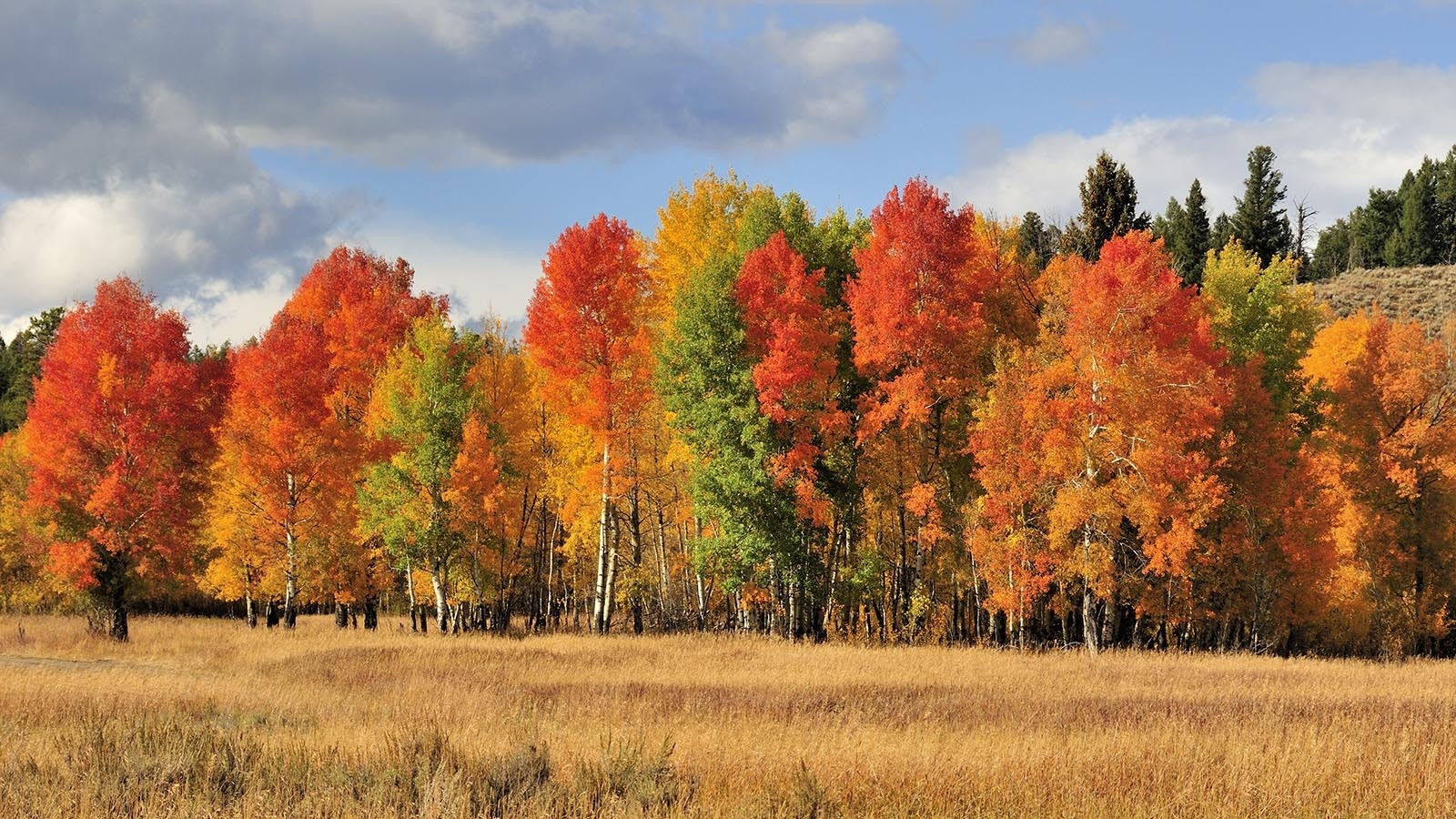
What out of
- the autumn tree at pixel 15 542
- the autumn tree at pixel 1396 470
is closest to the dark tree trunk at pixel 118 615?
the autumn tree at pixel 15 542

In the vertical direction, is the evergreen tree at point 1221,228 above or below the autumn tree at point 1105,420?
above

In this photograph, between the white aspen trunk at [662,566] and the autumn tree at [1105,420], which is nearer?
the autumn tree at [1105,420]

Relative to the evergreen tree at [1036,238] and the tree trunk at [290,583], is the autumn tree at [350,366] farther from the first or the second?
the evergreen tree at [1036,238]

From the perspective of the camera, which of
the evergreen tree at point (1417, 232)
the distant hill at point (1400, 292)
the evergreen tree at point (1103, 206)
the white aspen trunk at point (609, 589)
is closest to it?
the white aspen trunk at point (609, 589)

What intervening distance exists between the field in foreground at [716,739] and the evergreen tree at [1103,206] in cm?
2475

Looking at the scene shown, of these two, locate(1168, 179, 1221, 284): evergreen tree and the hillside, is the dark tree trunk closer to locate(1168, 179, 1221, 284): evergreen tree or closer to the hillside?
locate(1168, 179, 1221, 284): evergreen tree

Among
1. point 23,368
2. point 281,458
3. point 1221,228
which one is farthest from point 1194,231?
point 23,368

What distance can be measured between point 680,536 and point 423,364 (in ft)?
44.3

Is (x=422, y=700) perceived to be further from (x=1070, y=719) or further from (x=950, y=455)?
(x=950, y=455)

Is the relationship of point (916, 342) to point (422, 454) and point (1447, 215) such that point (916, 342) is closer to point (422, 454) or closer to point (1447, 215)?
point (422, 454)

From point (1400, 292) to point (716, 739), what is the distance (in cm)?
10257

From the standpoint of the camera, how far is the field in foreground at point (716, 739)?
1015 centimetres

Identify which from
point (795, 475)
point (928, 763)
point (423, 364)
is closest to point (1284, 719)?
point (928, 763)

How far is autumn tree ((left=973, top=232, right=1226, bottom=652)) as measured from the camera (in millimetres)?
29406
